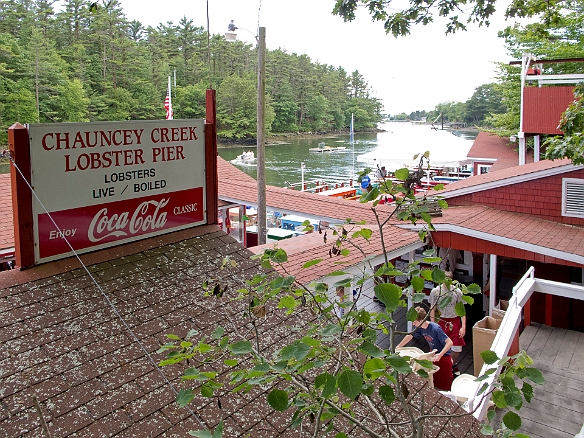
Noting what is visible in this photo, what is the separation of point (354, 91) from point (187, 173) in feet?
399

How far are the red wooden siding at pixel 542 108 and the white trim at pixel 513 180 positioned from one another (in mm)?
5735

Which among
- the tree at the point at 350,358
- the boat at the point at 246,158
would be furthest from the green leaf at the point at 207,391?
the boat at the point at 246,158

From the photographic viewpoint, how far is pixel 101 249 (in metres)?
4.06

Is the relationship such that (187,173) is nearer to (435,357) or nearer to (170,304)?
(170,304)

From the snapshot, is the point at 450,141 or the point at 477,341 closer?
the point at 477,341

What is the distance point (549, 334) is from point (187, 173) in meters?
6.36

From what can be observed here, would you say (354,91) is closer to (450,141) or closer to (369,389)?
(450,141)

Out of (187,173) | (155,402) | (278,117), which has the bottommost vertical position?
(155,402)

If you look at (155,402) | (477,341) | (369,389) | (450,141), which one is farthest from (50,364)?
(450,141)

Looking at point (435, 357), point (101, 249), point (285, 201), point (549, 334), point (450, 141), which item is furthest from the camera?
point (450, 141)

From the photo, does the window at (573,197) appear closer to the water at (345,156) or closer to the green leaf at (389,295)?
the water at (345,156)

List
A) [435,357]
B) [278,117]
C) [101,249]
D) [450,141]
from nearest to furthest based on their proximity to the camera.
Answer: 1. [101,249]
2. [435,357]
3. [450,141]
4. [278,117]

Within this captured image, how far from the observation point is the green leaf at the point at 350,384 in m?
1.68

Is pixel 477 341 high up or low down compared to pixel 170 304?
down
